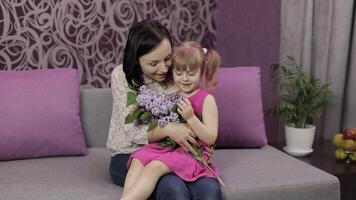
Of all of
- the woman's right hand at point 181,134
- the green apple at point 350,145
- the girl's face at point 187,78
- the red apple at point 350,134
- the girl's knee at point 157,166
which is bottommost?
the green apple at point 350,145

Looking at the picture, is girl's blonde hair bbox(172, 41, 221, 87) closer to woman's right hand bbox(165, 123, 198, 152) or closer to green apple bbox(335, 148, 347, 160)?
woman's right hand bbox(165, 123, 198, 152)

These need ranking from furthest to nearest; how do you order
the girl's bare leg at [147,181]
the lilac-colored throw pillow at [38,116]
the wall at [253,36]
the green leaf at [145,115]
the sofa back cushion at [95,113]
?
the wall at [253,36] < the sofa back cushion at [95,113] < the lilac-colored throw pillow at [38,116] < the green leaf at [145,115] < the girl's bare leg at [147,181]

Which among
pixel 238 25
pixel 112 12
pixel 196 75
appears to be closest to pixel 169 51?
pixel 196 75

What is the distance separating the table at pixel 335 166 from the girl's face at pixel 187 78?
850mm

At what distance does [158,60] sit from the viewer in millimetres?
1932

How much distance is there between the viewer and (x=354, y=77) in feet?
8.66

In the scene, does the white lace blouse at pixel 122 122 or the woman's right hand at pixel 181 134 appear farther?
the white lace blouse at pixel 122 122

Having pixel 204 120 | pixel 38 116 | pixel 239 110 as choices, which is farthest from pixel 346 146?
pixel 38 116

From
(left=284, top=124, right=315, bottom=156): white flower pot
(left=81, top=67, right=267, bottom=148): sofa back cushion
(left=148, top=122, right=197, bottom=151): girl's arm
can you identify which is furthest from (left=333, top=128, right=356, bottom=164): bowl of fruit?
(left=148, top=122, right=197, bottom=151): girl's arm

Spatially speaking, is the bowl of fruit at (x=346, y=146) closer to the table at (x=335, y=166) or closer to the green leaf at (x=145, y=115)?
the table at (x=335, y=166)

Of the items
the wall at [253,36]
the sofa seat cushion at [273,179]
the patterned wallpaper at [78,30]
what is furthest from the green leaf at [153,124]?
the wall at [253,36]

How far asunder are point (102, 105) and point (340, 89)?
52.7 inches

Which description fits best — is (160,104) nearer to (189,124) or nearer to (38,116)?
(189,124)

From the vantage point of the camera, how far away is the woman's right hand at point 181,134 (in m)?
1.86
